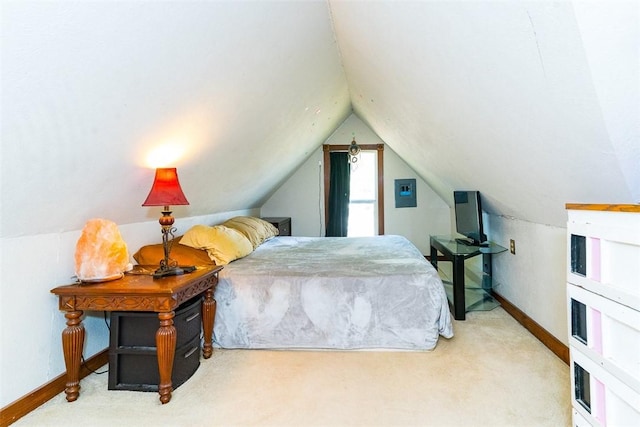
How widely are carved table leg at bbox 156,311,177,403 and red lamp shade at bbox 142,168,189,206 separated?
65 centimetres

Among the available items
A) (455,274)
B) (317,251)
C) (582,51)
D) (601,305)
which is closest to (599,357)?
(601,305)

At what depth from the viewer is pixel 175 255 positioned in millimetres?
2438

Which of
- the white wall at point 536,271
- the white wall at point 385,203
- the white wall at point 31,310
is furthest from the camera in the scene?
the white wall at point 385,203

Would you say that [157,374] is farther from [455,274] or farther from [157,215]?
[455,274]

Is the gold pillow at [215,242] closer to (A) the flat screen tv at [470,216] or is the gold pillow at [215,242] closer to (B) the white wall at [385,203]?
(A) the flat screen tv at [470,216]

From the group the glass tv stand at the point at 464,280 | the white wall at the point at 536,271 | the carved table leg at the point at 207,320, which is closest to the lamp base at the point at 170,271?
the carved table leg at the point at 207,320

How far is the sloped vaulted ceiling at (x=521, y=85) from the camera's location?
113 centimetres

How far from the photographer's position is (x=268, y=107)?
283 centimetres

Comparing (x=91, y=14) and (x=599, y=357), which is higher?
(x=91, y=14)

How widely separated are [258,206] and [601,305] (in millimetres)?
4811

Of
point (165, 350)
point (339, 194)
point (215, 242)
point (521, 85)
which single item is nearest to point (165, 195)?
point (215, 242)

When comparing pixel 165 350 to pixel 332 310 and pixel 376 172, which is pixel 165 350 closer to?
pixel 332 310

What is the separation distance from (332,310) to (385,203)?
3.40 metres

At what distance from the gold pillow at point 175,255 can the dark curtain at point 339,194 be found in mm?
3140
